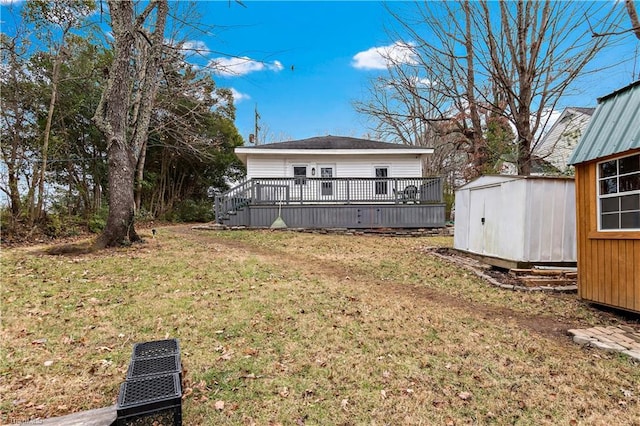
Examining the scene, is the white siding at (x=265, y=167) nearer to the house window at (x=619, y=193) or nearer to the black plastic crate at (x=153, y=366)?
the house window at (x=619, y=193)

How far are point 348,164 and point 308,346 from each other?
12.6 meters

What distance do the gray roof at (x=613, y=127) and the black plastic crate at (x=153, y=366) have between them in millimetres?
5276

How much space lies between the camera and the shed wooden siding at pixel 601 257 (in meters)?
4.05

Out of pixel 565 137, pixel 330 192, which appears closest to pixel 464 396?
pixel 330 192

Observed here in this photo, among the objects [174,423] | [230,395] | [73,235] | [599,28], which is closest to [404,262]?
[230,395]

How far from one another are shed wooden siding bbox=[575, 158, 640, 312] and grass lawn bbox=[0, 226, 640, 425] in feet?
1.09

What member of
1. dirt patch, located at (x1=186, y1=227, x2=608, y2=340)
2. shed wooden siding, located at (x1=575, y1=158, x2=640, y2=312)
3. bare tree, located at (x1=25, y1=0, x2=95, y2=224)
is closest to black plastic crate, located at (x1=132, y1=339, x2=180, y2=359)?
dirt patch, located at (x1=186, y1=227, x2=608, y2=340)

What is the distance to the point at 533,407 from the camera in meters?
2.41

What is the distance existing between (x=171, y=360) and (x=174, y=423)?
0.50 metres

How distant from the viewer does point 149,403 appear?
1852 millimetres

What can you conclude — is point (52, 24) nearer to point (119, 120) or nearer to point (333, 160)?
point (119, 120)

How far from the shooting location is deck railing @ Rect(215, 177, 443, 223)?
12.5 meters

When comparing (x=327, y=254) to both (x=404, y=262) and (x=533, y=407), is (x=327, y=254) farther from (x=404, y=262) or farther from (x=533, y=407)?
(x=533, y=407)

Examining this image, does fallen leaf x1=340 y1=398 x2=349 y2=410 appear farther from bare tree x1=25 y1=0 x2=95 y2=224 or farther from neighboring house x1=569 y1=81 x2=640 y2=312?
bare tree x1=25 y1=0 x2=95 y2=224
